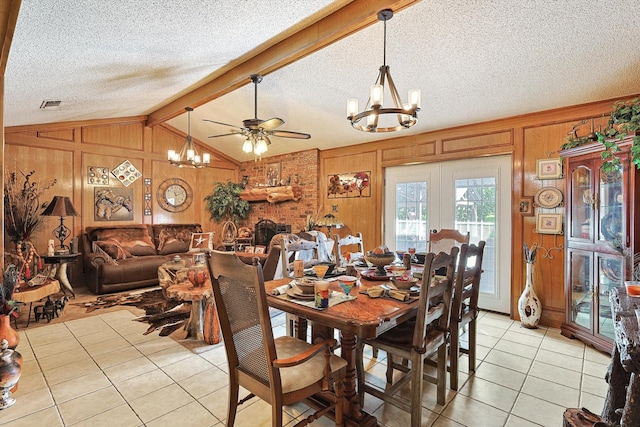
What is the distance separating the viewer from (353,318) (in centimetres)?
150

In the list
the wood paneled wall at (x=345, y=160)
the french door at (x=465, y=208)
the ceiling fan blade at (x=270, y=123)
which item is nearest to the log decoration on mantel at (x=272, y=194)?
the wood paneled wall at (x=345, y=160)

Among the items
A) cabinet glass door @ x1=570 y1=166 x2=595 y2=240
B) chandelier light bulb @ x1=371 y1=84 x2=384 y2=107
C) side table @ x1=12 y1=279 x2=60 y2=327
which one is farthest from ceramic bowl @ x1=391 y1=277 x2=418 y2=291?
side table @ x1=12 y1=279 x2=60 y2=327

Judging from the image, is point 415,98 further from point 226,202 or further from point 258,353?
point 226,202

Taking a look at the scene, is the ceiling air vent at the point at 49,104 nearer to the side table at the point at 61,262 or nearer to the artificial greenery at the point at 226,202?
the side table at the point at 61,262

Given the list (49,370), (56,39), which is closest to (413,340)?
(49,370)

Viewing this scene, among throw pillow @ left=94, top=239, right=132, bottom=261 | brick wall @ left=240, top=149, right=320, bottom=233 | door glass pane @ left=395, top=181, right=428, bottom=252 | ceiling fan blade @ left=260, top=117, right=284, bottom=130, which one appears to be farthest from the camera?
brick wall @ left=240, top=149, right=320, bottom=233

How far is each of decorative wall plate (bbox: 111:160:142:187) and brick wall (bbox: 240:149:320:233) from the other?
8.16 feet

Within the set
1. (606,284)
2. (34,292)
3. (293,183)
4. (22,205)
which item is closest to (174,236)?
(22,205)

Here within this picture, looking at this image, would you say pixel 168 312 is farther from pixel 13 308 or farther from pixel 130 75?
pixel 130 75

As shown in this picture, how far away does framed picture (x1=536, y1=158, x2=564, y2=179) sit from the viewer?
3471 millimetres

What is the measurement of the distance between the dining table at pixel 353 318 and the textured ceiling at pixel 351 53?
215cm

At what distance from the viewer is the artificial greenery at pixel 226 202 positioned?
7.09 metres

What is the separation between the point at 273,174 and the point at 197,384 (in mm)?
5036

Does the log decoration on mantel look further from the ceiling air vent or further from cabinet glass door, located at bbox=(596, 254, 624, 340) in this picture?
cabinet glass door, located at bbox=(596, 254, 624, 340)
